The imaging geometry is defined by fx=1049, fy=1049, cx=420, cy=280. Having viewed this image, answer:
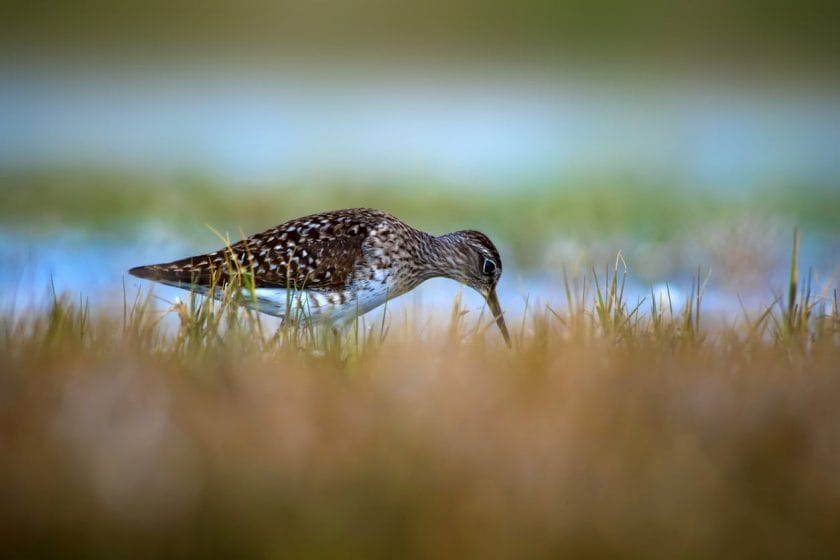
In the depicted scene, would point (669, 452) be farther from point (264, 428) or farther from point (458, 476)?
point (264, 428)

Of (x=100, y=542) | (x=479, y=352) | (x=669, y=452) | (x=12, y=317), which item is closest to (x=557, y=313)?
(x=479, y=352)

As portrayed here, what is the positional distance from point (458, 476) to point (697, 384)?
40.1 inches

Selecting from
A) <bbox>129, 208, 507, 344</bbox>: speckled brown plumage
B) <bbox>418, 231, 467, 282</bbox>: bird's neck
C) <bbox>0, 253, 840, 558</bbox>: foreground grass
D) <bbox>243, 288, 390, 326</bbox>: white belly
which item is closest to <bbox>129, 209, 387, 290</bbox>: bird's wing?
<bbox>129, 208, 507, 344</bbox>: speckled brown plumage

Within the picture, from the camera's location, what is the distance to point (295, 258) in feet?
25.9

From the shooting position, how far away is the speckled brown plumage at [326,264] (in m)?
7.63

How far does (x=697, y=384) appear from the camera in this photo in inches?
146

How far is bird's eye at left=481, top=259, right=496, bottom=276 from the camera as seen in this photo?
8.94 metres

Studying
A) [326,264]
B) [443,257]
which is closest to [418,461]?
[326,264]

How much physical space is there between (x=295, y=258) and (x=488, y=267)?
1870mm

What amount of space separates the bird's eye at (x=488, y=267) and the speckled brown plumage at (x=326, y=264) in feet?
1.44

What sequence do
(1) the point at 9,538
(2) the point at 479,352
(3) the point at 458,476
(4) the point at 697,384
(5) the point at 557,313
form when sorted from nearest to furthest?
(1) the point at 9,538
(3) the point at 458,476
(4) the point at 697,384
(2) the point at 479,352
(5) the point at 557,313

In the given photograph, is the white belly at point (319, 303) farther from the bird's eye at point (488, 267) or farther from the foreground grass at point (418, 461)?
the foreground grass at point (418, 461)

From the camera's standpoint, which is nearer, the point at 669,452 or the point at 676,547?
the point at 676,547

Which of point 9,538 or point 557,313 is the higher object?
point 557,313
